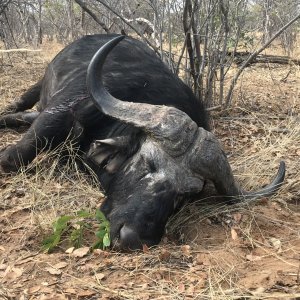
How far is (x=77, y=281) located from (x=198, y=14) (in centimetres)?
372

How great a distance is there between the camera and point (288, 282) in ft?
7.43

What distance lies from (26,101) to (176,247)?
320 centimetres

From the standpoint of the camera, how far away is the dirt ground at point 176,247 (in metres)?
2.24

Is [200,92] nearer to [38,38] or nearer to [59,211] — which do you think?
[59,211]

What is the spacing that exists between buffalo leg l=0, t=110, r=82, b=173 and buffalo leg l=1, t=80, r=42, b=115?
1639 mm

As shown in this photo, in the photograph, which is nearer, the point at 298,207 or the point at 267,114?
the point at 298,207

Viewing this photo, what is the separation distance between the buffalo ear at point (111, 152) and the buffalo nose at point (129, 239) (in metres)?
0.60

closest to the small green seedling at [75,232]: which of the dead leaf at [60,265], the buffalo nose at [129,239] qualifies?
the buffalo nose at [129,239]

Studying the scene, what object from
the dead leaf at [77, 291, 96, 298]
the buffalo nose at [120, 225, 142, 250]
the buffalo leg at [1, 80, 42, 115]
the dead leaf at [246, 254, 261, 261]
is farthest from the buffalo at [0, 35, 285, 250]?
the buffalo leg at [1, 80, 42, 115]

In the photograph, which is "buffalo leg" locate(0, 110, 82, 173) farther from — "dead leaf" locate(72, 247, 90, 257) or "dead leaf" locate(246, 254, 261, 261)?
"dead leaf" locate(246, 254, 261, 261)

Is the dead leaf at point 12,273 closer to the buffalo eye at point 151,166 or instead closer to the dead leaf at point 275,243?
the buffalo eye at point 151,166

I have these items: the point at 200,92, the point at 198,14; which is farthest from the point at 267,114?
the point at 198,14

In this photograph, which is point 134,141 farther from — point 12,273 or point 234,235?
point 12,273

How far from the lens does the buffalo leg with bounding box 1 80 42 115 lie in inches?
207
